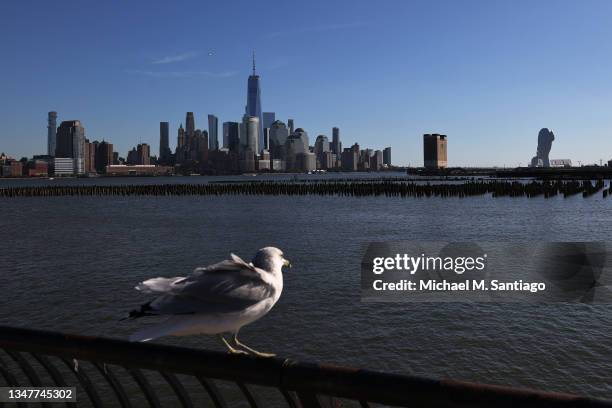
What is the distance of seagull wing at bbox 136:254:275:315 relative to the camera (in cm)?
286

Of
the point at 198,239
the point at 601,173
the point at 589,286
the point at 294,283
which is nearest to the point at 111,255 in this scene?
the point at 198,239

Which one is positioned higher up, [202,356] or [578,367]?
[202,356]

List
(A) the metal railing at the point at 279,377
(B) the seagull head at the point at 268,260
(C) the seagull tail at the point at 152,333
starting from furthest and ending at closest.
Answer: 1. (B) the seagull head at the point at 268,260
2. (C) the seagull tail at the point at 152,333
3. (A) the metal railing at the point at 279,377

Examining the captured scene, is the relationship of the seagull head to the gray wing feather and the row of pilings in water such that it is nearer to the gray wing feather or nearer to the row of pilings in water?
the gray wing feather

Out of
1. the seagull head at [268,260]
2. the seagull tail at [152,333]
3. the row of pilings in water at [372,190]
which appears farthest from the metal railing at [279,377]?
the row of pilings in water at [372,190]

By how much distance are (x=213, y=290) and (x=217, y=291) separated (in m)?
0.02

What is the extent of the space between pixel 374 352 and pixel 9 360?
9.12m

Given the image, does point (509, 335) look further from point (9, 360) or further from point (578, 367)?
point (9, 360)

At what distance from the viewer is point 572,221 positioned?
43688mm

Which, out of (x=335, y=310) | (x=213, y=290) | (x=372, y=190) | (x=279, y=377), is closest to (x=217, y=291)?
(x=213, y=290)

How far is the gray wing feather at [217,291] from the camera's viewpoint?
9.45 feet

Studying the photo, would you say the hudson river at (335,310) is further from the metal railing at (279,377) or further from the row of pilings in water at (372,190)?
the row of pilings in water at (372,190)

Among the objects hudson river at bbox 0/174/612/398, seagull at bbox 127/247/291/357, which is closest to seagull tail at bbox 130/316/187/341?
seagull at bbox 127/247/291/357

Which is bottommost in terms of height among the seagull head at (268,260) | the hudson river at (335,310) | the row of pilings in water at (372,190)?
the hudson river at (335,310)
